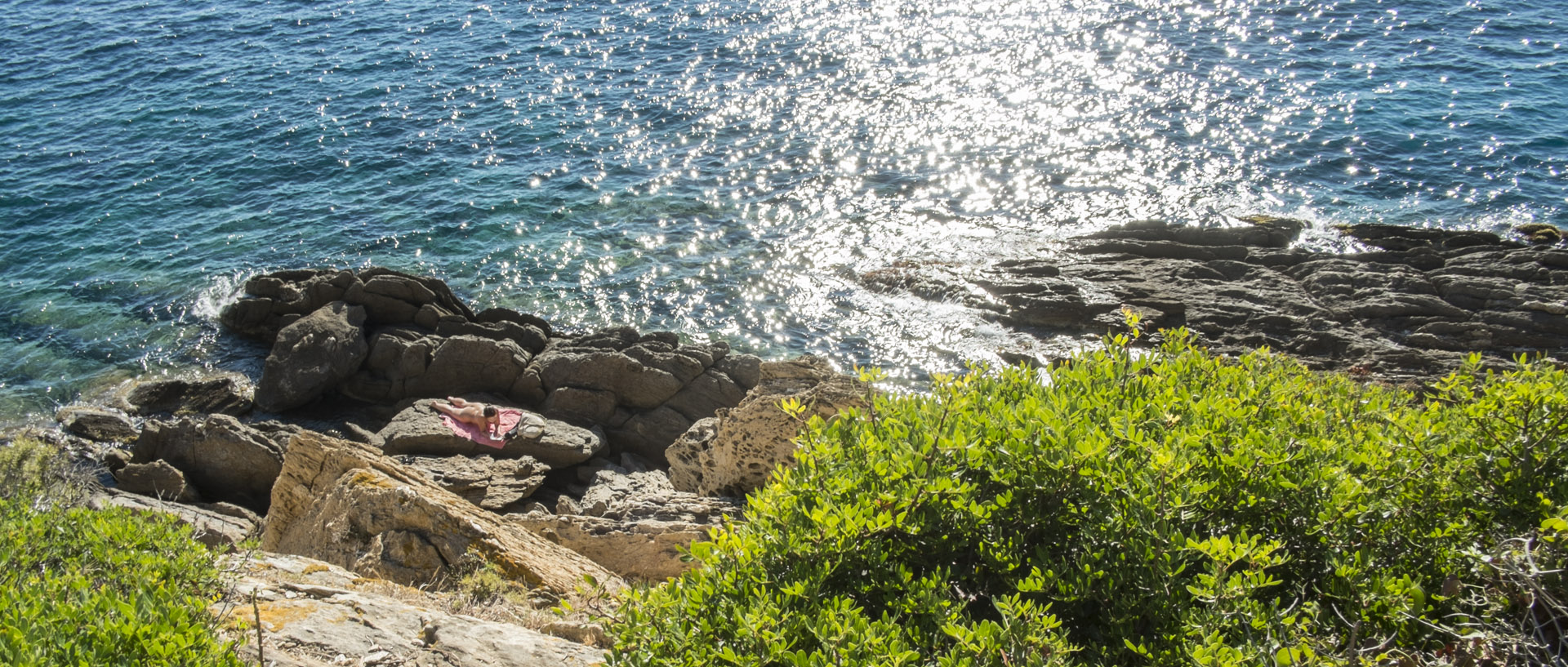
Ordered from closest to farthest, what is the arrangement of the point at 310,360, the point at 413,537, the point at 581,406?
the point at 413,537 < the point at 581,406 < the point at 310,360

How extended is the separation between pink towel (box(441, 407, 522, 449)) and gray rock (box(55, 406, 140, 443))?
6.56 m

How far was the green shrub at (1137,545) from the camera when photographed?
3.90 metres

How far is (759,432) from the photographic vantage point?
1112cm

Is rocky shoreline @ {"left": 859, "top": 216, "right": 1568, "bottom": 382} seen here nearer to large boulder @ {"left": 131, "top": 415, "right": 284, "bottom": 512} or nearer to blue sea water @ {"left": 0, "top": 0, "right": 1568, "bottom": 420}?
blue sea water @ {"left": 0, "top": 0, "right": 1568, "bottom": 420}

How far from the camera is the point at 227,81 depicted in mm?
33156

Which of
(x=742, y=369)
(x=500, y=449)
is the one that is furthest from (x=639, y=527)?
(x=742, y=369)

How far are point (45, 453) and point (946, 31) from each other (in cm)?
2877

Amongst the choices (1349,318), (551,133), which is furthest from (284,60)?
(1349,318)

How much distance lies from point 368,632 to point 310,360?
13.7 m

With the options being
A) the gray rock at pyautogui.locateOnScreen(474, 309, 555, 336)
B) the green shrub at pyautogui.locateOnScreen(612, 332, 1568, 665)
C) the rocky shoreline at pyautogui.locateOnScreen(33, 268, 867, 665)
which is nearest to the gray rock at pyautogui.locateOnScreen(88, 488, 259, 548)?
the rocky shoreline at pyautogui.locateOnScreen(33, 268, 867, 665)

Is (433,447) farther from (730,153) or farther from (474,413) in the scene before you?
(730,153)

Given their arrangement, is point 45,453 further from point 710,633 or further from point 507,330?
point 710,633

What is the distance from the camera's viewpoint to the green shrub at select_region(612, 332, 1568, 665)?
3.90m

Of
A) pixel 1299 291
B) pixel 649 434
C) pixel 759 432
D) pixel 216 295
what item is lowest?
pixel 216 295
